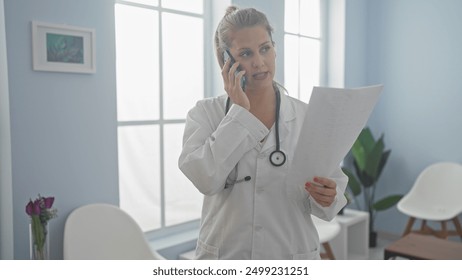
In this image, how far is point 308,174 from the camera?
946mm

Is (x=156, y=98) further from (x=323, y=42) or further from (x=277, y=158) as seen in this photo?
(x=323, y=42)

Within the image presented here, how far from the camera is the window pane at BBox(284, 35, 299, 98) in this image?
256cm

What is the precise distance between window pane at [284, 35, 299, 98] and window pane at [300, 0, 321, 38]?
19cm

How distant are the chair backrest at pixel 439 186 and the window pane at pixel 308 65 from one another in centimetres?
106

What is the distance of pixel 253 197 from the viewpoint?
39.6 inches

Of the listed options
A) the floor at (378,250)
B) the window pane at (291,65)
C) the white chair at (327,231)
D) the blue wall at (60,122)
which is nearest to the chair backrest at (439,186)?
the floor at (378,250)

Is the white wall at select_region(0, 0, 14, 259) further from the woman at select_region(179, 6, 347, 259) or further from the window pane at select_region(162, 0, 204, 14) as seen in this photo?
the window pane at select_region(162, 0, 204, 14)

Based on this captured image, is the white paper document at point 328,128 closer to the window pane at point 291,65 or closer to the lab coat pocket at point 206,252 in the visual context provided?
the lab coat pocket at point 206,252

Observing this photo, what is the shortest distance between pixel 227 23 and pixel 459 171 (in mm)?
2734

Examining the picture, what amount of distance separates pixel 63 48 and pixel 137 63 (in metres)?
0.50

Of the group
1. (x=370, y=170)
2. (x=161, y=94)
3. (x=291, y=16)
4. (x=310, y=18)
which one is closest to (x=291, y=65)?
(x=291, y=16)

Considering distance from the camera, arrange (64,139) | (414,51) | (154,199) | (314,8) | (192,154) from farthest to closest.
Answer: (414,51) < (314,8) < (154,199) < (64,139) < (192,154)

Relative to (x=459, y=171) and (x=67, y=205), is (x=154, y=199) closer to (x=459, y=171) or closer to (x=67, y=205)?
(x=67, y=205)
